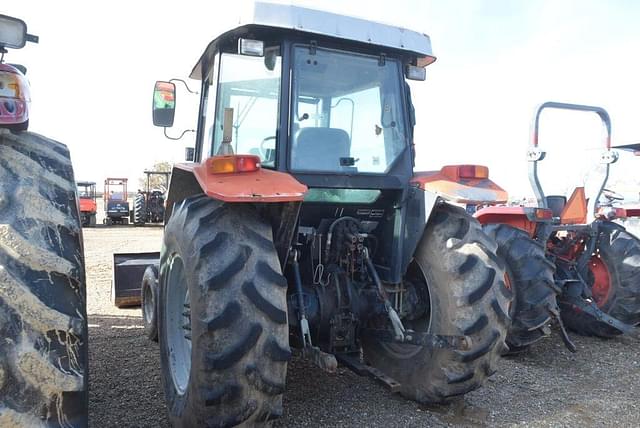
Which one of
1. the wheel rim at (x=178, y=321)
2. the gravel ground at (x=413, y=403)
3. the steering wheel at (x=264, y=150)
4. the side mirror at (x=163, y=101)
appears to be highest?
the side mirror at (x=163, y=101)

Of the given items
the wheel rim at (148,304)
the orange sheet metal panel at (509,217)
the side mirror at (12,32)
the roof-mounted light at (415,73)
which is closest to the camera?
the side mirror at (12,32)

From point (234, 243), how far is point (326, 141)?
3.59 feet

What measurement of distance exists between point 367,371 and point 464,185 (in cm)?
126

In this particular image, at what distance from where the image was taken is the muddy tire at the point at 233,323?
242cm

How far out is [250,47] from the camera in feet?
10.1

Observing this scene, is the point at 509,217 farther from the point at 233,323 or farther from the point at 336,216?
the point at 233,323

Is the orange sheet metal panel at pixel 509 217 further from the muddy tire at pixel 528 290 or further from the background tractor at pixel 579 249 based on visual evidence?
the muddy tire at pixel 528 290

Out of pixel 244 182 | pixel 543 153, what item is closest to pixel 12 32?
pixel 244 182

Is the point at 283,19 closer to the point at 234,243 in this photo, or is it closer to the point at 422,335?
the point at 234,243

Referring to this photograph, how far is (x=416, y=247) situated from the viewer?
3355 mm

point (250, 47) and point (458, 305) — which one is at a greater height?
point (250, 47)

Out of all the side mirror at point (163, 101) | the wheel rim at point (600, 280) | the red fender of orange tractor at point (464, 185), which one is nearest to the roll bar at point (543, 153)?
the wheel rim at point (600, 280)

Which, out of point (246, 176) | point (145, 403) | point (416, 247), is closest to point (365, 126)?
point (416, 247)

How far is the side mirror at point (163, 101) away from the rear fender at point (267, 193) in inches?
35.4
